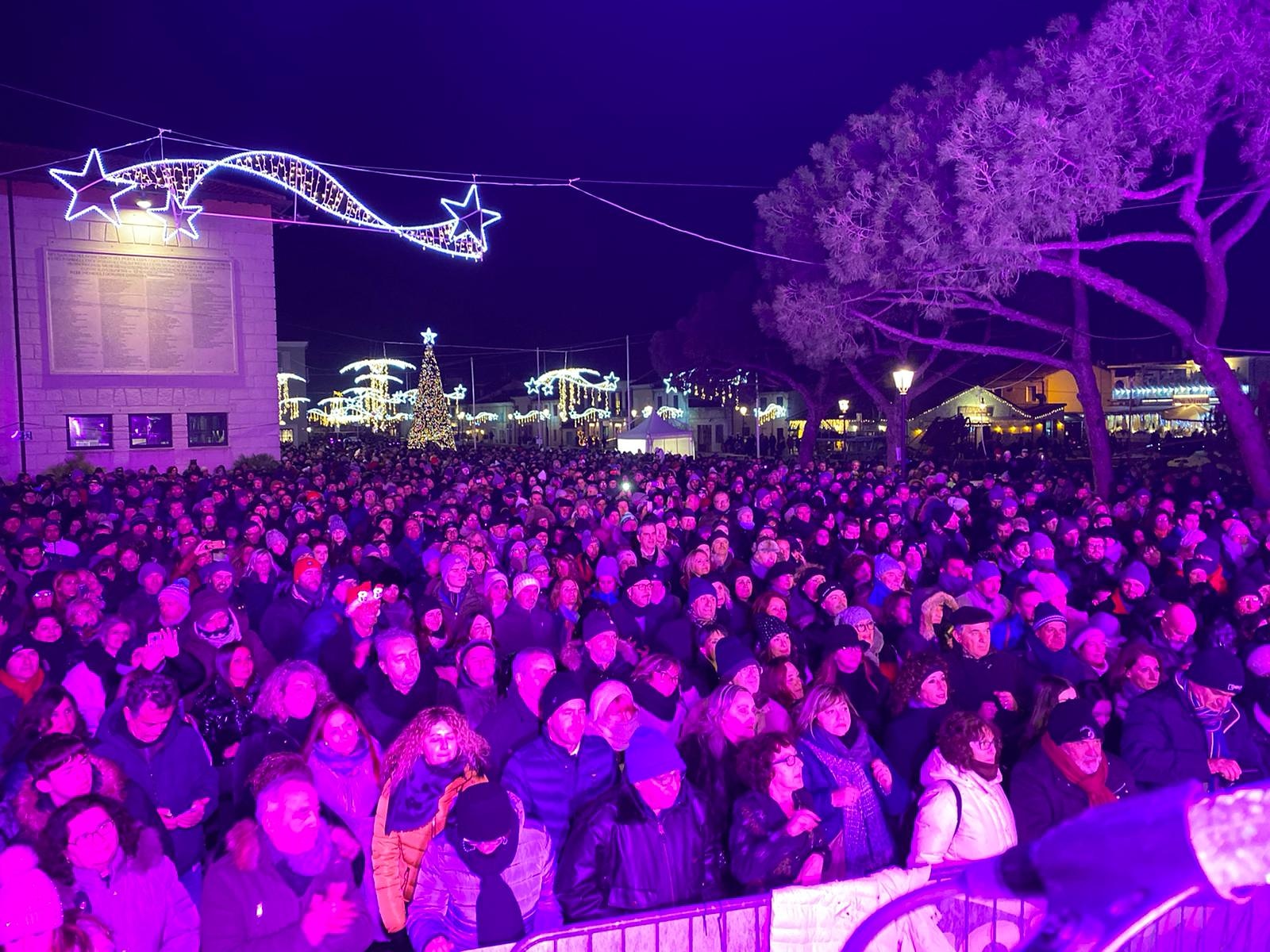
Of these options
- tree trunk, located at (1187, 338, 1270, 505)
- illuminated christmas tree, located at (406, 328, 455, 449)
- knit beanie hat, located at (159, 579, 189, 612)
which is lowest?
knit beanie hat, located at (159, 579, 189, 612)

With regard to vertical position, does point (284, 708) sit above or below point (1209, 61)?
below

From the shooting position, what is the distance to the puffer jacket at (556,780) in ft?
12.2

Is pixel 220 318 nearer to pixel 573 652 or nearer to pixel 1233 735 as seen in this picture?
pixel 573 652

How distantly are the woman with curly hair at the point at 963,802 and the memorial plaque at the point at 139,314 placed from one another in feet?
98.0

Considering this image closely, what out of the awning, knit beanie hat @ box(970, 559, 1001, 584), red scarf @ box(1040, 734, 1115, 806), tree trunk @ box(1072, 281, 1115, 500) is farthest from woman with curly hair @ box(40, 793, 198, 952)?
the awning

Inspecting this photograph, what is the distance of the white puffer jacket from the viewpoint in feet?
10.8

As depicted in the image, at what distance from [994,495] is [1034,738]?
982cm

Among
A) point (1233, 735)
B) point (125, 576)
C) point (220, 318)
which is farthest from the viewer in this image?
point (220, 318)

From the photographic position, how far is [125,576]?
7.91 metres

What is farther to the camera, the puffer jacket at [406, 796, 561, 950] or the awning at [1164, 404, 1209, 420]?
the awning at [1164, 404, 1209, 420]

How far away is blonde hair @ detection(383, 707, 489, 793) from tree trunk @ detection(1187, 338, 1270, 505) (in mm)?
14209

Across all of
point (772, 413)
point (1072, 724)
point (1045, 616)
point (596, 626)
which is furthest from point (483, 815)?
point (772, 413)

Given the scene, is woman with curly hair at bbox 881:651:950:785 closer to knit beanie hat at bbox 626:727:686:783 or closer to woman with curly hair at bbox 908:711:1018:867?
woman with curly hair at bbox 908:711:1018:867

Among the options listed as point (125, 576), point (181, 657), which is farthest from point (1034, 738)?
point (125, 576)
